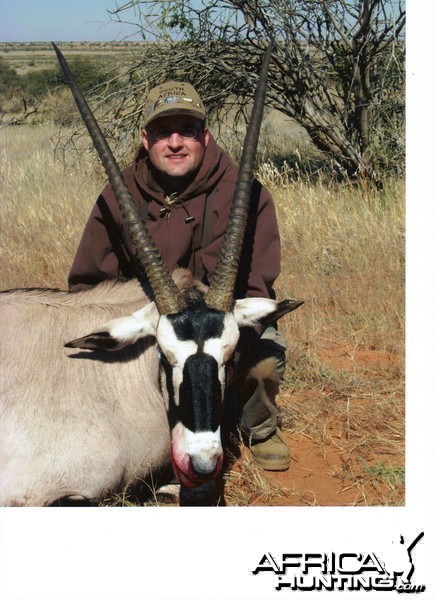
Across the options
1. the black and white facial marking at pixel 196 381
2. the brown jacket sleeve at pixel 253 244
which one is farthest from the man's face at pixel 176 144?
the black and white facial marking at pixel 196 381

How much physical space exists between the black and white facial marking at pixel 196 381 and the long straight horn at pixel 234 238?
0.10 metres

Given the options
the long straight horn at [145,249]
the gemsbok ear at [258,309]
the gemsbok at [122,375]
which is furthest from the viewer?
the gemsbok ear at [258,309]

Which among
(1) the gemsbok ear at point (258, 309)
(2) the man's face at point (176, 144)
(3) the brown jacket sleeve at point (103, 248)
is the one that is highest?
(2) the man's face at point (176, 144)

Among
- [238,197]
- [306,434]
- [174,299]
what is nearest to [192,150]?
[238,197]

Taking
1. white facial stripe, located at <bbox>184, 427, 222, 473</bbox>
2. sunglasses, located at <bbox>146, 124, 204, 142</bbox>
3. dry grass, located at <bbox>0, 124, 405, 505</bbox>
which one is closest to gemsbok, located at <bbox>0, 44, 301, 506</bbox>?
white facial stripe, located at <bbox>184, 427, 222, 473</bbox>

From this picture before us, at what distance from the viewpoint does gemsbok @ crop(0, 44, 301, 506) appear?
325 cm

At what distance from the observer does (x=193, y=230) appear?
4324mm

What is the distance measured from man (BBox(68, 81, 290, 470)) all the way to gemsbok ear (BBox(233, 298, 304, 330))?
467mm

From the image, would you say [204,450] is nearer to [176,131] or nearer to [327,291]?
[176,131]

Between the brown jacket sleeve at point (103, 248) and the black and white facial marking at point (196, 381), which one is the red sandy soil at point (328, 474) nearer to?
the black and white facial marking at point (196, 381)

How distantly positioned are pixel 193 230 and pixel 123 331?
1042mm

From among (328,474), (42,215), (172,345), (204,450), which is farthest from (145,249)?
(42,215)

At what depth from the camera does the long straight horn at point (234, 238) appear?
11.5 ft
